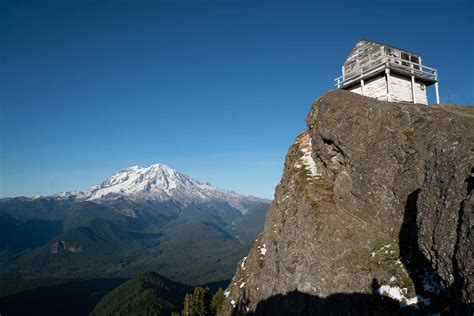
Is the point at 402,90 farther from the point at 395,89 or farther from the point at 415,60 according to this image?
the point at 415,60

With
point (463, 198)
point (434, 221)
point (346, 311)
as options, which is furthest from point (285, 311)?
point (463, 198)

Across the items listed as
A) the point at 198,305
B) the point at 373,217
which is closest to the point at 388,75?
the point at 373,217

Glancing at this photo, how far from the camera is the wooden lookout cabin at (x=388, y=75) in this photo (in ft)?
121

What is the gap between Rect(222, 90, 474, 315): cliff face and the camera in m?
19.2

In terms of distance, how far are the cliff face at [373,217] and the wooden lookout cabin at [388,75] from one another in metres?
6.92

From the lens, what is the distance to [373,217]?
89.0 ft

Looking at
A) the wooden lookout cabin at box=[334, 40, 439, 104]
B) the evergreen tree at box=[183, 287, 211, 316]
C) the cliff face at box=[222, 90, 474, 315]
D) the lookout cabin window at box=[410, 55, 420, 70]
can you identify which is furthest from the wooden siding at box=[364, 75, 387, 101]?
the evergreen tree at box=[183, 287, 211, 316]

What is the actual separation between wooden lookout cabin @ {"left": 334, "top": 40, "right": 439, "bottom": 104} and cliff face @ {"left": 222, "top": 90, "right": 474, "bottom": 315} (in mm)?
6922

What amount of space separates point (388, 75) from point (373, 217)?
17.8 meters

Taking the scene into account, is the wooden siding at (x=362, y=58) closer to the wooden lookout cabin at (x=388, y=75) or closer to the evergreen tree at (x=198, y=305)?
the wooden lookout cabin at (x=388, y=75)

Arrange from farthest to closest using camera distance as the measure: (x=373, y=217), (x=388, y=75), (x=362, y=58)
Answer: (x=362, y=58), (x=388, y=75), (x=373, y=217)

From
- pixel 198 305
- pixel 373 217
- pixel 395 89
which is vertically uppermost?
pixel 395 89

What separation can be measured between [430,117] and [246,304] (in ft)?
94.3

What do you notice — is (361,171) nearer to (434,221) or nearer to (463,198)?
(434,221)
